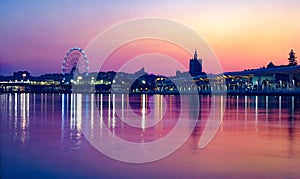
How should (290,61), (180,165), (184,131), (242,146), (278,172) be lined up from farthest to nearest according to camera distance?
(290,61), (184,131), (242,146), (180,165), (278,172)

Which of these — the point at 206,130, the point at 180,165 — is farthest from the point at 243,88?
the point at 180,165

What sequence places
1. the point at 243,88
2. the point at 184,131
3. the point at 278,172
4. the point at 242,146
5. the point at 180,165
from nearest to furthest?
the point at 278,172 < the point at 180,165 < the point at 242,146 < the point at 184,131 < the point at 243,88

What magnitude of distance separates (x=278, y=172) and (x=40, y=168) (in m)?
5.60

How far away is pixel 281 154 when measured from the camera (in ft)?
49.9

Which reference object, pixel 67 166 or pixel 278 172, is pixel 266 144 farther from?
pixel 67 166

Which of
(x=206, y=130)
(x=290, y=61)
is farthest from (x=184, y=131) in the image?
(x=290, y=61)

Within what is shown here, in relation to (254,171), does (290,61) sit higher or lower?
higher

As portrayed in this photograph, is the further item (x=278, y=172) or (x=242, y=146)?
(x=242, y=146)

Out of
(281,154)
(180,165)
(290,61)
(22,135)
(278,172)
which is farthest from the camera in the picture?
(290,61)

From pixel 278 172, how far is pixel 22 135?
11780 millimetres

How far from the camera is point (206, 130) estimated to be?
23.3 meters

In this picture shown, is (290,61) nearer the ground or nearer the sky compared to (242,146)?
nearer the sky

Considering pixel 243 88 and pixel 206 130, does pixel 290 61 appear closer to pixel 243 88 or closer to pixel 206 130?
pixel 243 88

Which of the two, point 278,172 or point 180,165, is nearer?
point 278,172
